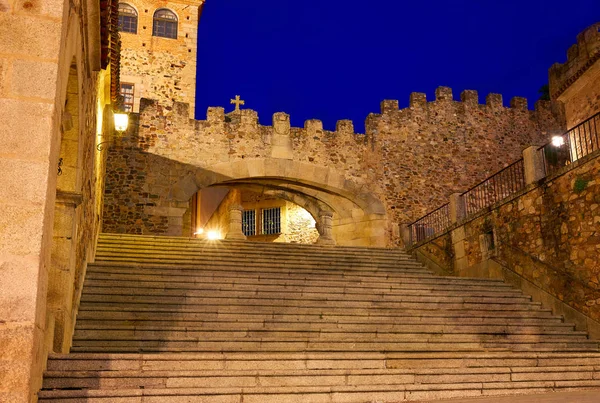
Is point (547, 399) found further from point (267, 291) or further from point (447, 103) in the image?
point (447, 103)

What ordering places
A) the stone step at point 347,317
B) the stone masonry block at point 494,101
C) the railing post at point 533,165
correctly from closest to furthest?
the stone step at point 347,317 < the railing post at point 533,165 < the stone masonry block at point 494,101

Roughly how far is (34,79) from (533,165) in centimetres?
938

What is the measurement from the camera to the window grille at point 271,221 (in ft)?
79.3

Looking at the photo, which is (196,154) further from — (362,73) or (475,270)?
(362,73)

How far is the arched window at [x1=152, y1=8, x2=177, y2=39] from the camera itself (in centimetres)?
2278

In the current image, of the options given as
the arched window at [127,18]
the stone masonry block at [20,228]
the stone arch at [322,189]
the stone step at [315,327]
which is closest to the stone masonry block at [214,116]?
the stone arch at [322,189]

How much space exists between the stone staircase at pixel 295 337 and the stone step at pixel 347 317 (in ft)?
0.06

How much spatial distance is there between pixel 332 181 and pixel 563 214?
27.1ft

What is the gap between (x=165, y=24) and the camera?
23.0m

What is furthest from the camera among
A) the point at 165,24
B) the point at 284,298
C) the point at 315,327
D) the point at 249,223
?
the point at 249,223

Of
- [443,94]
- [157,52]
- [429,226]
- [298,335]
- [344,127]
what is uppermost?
[157,52]

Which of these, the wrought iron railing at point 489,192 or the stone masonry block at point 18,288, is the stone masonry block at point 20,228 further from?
the wrought iron railing at point 489,192

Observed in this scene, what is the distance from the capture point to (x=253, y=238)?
2469 centimetres

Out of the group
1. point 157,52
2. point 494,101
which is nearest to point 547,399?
point 494,101
